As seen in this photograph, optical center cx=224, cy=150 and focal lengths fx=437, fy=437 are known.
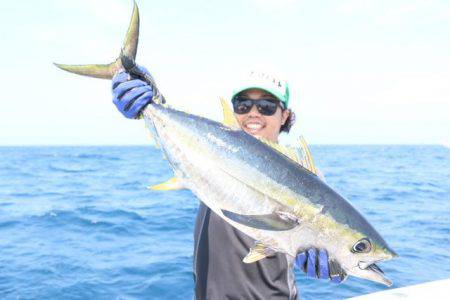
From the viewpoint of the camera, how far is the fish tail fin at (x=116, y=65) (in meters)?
3.50

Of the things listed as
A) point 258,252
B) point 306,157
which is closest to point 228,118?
point 306,157

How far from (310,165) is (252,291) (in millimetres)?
1069

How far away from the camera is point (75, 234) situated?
493 inches

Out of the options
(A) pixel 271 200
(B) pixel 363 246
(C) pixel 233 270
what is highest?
(A) pixel 271 200

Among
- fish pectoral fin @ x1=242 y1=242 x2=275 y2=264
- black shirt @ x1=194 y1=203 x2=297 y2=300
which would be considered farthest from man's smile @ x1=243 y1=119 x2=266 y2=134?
fish pectoral fin @ x1=242 y1=242 x2=275 y2=264

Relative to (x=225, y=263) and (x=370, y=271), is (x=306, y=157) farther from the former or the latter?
(x=225, y=263)

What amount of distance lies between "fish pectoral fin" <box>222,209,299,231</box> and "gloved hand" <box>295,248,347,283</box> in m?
0.25

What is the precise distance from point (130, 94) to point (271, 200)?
1365 mm

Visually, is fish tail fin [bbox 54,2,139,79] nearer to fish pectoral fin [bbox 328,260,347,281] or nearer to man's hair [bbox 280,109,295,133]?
man's hair [bbox 280,109,295,133]

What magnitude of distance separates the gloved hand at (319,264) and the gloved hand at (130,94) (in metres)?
1.66

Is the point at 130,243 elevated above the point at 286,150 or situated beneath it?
elevated above

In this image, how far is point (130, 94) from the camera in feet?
11.2

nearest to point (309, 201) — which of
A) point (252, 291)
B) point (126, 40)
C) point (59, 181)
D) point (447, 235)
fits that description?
point (252, 291)

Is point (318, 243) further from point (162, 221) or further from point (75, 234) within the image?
point (162, 221)
